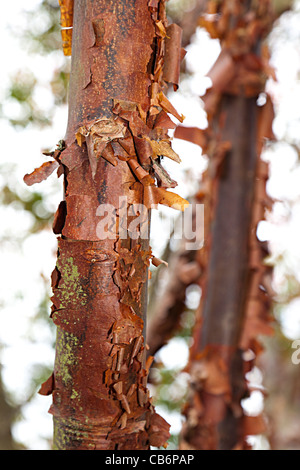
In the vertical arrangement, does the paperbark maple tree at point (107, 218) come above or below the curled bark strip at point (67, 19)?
below

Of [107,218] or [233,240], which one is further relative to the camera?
A: [233,240]

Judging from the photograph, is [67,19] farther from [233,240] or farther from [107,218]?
[233,240]

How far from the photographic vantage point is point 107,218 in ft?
1.03

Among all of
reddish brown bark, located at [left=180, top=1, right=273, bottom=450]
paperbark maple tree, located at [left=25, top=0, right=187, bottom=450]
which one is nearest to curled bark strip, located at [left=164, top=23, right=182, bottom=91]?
paperbark maple tree, located at [left=25, top=0, right=187, bottom=450]

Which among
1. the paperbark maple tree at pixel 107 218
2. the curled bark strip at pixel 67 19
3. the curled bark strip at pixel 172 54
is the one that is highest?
the curled bark strip at pixel 67 19

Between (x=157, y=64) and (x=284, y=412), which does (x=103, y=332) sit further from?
(x=284, y=412)

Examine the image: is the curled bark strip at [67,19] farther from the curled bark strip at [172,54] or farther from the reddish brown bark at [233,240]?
the reddish brown bark at [233,240]

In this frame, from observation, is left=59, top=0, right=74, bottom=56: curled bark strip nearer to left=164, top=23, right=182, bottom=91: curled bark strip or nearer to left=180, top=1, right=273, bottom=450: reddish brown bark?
left=164, top=23, right=182, bottom=91: curled bark strip

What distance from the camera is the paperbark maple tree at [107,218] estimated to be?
1.04ft

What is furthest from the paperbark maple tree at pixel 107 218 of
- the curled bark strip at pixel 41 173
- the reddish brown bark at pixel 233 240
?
the reddish brown bark at pixel 233 240

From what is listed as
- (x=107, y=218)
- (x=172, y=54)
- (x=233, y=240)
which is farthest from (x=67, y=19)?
(x=233, y=240)

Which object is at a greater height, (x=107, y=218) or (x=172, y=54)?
(x=172, y=54)

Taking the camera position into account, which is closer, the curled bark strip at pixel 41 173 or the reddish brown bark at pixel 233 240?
the curled bark strip at pixel 41 173
